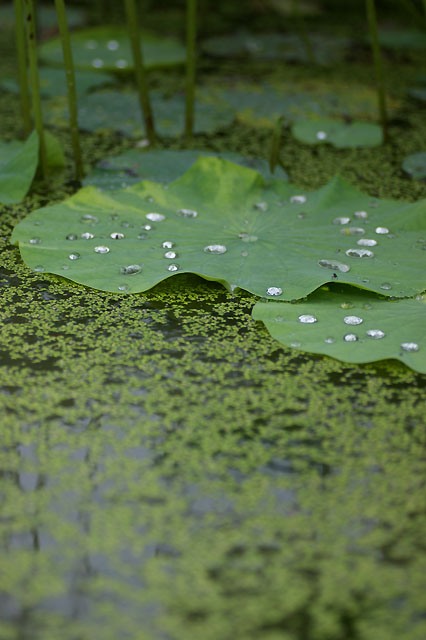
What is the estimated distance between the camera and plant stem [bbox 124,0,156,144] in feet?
5.40

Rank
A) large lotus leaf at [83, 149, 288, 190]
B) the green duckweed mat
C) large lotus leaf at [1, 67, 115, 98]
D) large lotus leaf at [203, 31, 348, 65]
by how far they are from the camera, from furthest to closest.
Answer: large lotus leaf at [203, 31, 348, 65]
large lotus leaf at [1, 67, 115, 98]
large lotus leaf at [83, 149, 288, 190]
the green duckweed mat

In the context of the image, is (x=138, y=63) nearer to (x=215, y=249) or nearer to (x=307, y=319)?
(x=215, y=249)

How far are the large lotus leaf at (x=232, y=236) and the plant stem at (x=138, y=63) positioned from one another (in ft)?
1.27

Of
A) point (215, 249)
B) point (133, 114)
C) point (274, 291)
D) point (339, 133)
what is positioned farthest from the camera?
point (133, 114)

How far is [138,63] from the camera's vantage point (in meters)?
1.73

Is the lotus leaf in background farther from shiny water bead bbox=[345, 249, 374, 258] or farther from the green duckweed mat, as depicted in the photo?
the green duckweed mat

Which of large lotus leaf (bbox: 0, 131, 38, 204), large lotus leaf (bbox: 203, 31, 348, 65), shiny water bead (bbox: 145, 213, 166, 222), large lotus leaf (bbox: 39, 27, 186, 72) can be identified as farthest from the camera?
large lotus leaf (bbox: 203, 31, 348, 65)

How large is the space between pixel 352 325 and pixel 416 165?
0.87m

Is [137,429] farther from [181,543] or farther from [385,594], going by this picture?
[385,594]

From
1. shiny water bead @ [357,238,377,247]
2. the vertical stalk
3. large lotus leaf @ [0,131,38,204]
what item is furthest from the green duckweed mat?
the vertical stalk

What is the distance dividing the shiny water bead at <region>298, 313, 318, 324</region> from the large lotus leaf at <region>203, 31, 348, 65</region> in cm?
176

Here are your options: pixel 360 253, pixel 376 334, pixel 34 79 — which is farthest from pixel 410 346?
Answer: pixel 34 79

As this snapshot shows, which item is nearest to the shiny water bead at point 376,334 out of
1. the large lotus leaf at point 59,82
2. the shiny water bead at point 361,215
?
the shiny water bead at point 361,215

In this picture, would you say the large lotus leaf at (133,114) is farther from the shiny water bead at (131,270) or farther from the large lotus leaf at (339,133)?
the shiny water bead at (131,270)
